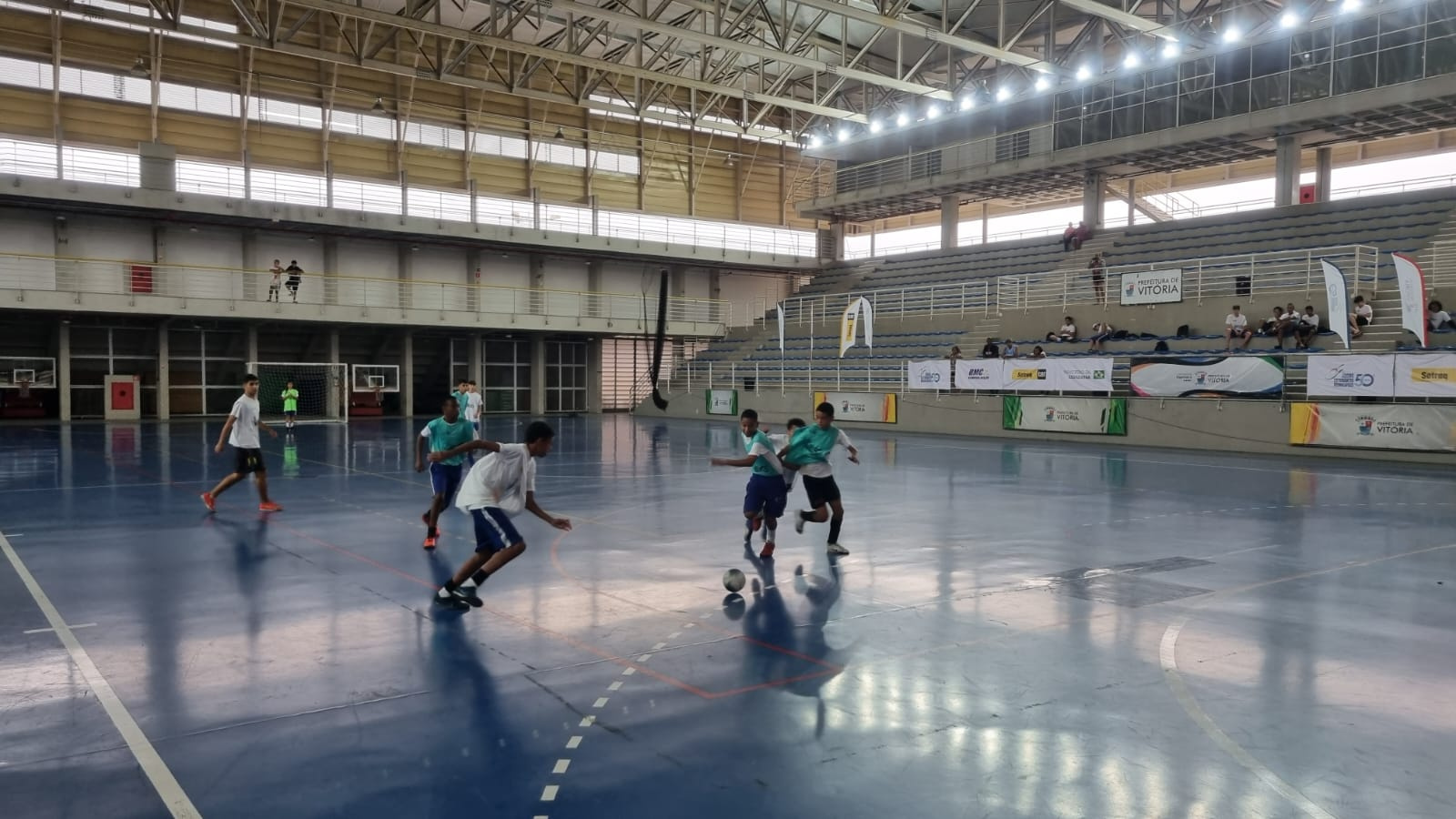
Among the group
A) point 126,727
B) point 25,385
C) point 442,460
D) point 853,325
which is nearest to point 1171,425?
point 853,325

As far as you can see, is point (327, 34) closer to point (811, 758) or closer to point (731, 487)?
point (731, 487)

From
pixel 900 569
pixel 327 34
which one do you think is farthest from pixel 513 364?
pixel 900 569

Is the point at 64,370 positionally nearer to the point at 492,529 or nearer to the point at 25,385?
the point at 25,385

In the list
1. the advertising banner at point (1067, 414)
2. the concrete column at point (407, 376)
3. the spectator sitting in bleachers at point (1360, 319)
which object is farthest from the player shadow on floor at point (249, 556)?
the concrete column at point (407, 376)

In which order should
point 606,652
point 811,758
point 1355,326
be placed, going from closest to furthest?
point 811,758, point 606,652, point 1355,326

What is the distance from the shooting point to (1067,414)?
30.2m

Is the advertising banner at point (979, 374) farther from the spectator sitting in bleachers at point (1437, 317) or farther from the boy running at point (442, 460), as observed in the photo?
the boy running at point (442, 460)

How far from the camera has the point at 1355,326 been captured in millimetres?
25812

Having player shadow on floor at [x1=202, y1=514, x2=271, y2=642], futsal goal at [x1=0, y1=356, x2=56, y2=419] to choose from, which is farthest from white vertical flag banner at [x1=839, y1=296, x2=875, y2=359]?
futsal goal at [x1=0, y1=356, x2=56, y2=419]

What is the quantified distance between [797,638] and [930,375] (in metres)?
28.0

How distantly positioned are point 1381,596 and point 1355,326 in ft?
66.9

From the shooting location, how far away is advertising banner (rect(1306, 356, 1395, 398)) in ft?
75.6

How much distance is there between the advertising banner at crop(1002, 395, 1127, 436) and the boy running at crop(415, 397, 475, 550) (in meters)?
22.6

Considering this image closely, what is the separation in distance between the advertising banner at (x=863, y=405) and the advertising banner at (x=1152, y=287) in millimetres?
8717
